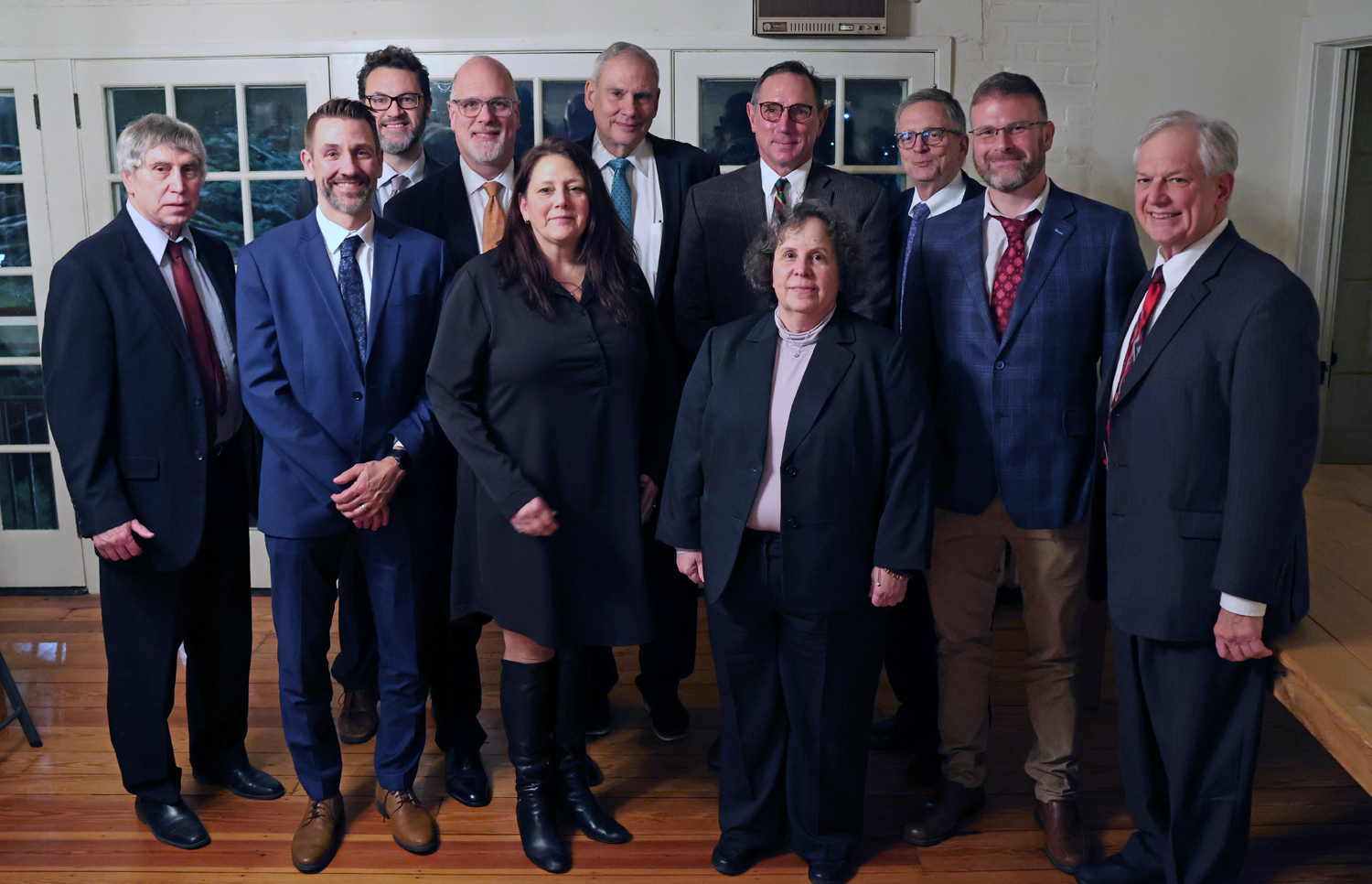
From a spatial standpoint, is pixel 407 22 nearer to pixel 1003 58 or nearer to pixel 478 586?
pixel 1003 58

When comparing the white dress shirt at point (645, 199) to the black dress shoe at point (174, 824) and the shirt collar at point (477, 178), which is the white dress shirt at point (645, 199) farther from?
the black dress shoe at point (174, 824)

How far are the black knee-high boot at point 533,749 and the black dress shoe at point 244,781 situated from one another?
78 centimetres

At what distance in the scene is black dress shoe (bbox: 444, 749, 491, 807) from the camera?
120 inches

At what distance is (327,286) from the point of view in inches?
103

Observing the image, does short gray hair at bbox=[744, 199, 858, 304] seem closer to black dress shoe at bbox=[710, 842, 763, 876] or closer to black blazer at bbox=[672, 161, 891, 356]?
black blazer at bbox=[672, 161, 891, 356]

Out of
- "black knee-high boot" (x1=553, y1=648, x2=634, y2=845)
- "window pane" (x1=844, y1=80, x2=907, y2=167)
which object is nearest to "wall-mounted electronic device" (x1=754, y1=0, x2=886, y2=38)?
"window pane" (x1=844, y1=80, x2=907, y2=167)

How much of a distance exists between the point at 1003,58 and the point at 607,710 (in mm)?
3089

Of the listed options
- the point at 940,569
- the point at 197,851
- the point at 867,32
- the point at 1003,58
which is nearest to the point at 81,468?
the point at 197,851

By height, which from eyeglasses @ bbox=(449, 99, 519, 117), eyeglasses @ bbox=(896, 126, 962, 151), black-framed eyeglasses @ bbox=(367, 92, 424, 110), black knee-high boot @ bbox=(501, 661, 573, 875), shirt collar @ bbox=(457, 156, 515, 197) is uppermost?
black-framed eyeglasses @ bbox=(367, 92, 424, 110)

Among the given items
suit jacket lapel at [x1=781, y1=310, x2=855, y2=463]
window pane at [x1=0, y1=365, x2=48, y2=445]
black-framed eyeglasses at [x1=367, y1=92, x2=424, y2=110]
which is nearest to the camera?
suit jacket lapel at [x1=781, y1=310, x2=855, y2=463]

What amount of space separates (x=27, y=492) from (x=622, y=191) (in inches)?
134

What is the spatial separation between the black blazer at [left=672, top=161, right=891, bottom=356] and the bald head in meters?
0.57

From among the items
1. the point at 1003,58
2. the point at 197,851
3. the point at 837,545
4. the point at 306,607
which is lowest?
the point at 197,851

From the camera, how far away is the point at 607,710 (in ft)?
11.5
